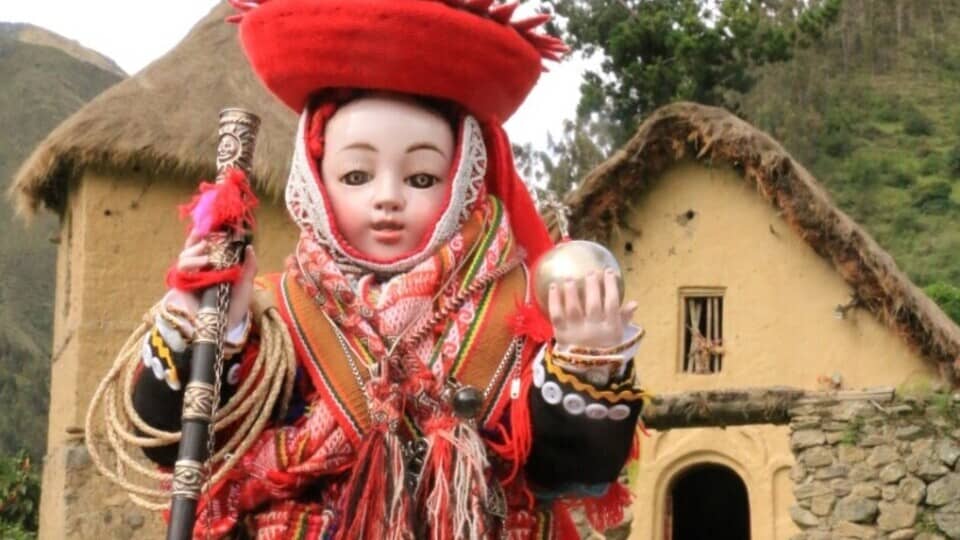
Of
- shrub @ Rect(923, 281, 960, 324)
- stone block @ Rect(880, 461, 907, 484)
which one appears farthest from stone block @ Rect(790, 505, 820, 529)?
shrub @ Rect(923, 281, 960, 324)

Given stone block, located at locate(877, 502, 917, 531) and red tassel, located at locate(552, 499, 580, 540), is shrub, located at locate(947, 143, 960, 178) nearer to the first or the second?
stone block, located at locate(877, 502, 917, 531)

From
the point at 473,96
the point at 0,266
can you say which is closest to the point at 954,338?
the point at 473,96

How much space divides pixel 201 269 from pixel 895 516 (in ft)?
31.0

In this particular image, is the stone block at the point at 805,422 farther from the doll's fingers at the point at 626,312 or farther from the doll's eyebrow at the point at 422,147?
the doll's fingers at the point at 626,312

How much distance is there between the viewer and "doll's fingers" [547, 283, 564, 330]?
10.4ft

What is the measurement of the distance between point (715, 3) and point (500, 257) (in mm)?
18787

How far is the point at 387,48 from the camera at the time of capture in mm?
3443

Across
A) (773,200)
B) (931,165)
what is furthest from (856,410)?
(931,165)

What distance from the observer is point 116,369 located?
132 inches

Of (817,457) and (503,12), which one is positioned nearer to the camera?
(503,12)

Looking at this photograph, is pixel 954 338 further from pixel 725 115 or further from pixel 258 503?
pixel 258 503

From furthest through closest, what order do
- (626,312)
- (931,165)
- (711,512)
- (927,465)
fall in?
(931,165)
(711,512)
(927,465)
(626,312)

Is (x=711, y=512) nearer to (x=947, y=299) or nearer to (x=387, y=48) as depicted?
(x=947, y=299)

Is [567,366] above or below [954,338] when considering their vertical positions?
below
